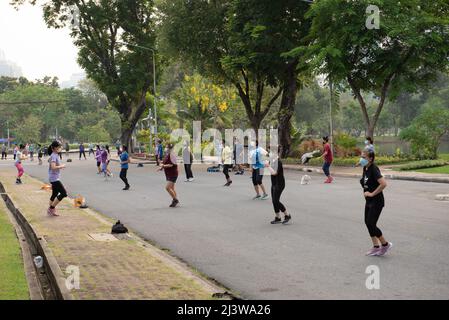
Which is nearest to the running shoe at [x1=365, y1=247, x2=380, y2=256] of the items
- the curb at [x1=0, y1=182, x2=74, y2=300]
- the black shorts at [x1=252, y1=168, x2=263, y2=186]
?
the curb at [x1=0, y1=182, x2=74, y2=300]

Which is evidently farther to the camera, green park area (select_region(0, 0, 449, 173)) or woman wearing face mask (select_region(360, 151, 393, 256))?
green park area (select_region(0, 0, 449, 173))

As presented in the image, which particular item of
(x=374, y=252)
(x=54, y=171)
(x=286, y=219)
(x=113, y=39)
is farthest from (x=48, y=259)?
(x=113, y=39)

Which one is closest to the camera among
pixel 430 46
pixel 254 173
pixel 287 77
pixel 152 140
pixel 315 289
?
pixel 315 289

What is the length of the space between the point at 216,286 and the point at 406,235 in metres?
4.83

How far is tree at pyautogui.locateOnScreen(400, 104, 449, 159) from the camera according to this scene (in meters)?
30.2

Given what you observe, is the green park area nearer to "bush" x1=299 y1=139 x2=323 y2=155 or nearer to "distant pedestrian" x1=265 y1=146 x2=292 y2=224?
"bush" x1=299 y1=139 x2=323 y2=155

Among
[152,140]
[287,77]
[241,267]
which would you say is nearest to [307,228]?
[241,267]

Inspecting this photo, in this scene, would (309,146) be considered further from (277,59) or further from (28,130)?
(28,130)

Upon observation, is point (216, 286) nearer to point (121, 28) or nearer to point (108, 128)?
point (121, 28)

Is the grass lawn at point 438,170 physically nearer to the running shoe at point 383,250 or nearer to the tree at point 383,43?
the tree at point 383,43

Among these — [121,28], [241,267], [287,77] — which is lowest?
[241,267]

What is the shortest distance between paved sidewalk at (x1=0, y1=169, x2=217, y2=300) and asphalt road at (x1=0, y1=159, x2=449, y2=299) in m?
0.59

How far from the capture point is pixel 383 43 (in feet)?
92.8
